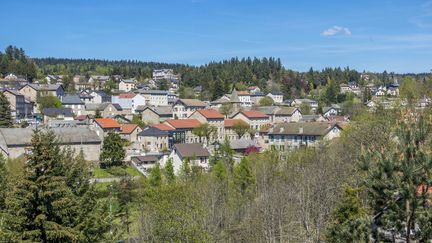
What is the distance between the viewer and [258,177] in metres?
30.1

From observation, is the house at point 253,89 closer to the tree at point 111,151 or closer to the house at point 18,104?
the house at point 18,104

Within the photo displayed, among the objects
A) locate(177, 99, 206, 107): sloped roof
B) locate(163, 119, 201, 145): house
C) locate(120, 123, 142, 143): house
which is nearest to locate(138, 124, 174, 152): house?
locate(120, 123, 142, 143): house

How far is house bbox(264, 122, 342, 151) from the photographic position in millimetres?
50594

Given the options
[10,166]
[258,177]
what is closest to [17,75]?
[10,166]

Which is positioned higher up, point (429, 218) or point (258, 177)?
point (429, 218)

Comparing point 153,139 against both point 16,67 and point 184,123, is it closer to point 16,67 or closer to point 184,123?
point 184,123

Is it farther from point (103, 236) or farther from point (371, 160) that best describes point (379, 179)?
point (103, 236)

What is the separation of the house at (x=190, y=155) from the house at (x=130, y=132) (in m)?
12.8

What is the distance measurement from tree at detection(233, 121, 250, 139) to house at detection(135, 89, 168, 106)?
25538 mm

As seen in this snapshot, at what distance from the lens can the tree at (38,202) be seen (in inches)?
467

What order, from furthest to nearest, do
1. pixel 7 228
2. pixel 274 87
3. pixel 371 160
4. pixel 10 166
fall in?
pixel 274 87
pixel 10 166
pixel 7 228
pixel 371 160

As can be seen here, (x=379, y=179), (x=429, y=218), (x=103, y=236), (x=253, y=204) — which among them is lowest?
(x=253, y=204)

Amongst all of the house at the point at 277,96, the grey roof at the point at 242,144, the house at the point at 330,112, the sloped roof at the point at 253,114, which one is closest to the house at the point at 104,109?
the sloped roof at the point at 253,114

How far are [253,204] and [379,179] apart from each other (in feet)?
55.1
